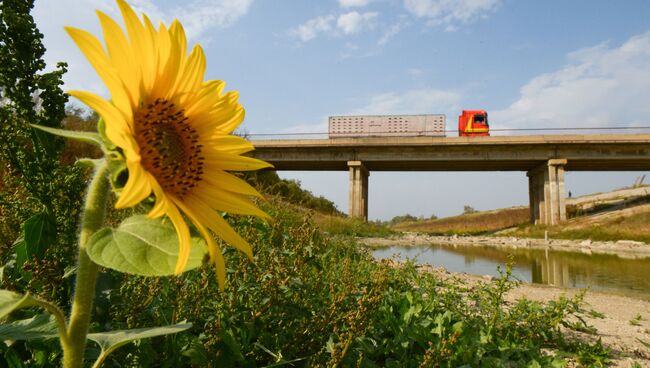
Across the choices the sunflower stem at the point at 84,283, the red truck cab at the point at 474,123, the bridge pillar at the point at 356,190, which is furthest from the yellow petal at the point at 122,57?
the red truck cab at the point at 474,123

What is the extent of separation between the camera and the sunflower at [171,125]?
66cm

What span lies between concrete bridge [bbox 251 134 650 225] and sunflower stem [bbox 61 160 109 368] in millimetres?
27357

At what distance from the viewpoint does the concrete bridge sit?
25766mm

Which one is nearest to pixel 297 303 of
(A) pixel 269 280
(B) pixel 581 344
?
(A) pixel 269 280

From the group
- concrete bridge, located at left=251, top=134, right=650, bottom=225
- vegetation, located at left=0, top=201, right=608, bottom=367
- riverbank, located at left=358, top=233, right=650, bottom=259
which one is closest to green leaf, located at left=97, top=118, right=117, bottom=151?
vegetation, located at left=0, top=201, right=608, bottom=367

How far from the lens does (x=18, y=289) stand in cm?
192

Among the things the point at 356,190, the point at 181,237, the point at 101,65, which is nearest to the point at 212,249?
the point at 181,237

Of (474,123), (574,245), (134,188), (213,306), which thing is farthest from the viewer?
(474,123)

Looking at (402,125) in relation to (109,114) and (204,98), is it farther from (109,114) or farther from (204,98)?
(109,114)

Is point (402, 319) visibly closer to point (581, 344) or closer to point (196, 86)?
point (581, 344)

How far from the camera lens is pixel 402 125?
106 ft

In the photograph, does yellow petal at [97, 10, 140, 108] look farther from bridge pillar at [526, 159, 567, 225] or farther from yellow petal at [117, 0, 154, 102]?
bridge pillar at [526, 159, 567, 225]

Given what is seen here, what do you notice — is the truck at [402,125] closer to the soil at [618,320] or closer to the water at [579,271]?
the water at [579,271]

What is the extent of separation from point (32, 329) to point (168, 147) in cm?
52
